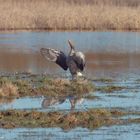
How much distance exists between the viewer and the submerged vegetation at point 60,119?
12562mm

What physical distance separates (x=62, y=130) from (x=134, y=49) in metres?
16.9

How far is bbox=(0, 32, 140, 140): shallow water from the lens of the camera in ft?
39.3

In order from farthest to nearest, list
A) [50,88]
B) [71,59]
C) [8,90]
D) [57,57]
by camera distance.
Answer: [57,57]
[71,59]
[50,88]
[8,90]

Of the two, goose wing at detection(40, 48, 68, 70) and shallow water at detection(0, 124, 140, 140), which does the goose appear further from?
shallow water at detection(0, 124, 140, 140)

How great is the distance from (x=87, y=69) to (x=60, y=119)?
31.9 ft

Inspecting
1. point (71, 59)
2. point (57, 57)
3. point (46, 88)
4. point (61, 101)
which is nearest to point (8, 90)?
point (46, 88)

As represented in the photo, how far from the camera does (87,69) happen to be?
22.5 m

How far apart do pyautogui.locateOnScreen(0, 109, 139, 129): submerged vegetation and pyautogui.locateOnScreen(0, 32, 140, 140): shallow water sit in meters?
0.31

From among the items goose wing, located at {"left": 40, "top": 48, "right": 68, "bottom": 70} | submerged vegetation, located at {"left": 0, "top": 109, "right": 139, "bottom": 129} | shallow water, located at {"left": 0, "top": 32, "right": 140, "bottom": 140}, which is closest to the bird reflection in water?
shallow water, located at {"left": 0, "top": 32, "right": 140, "bottom": 140}

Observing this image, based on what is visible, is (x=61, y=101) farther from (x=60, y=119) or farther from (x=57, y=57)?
(x=57, y=57)

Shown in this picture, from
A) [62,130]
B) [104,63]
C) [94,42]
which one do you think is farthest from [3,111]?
[94,42]

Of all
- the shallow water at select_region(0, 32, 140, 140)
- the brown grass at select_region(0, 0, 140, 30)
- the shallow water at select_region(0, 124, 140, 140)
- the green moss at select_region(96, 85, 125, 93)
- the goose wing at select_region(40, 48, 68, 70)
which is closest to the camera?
the shallow water at select_region(0, 124, 140, 140)

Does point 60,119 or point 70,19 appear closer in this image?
point 60,119

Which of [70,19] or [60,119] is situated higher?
[60,119]
